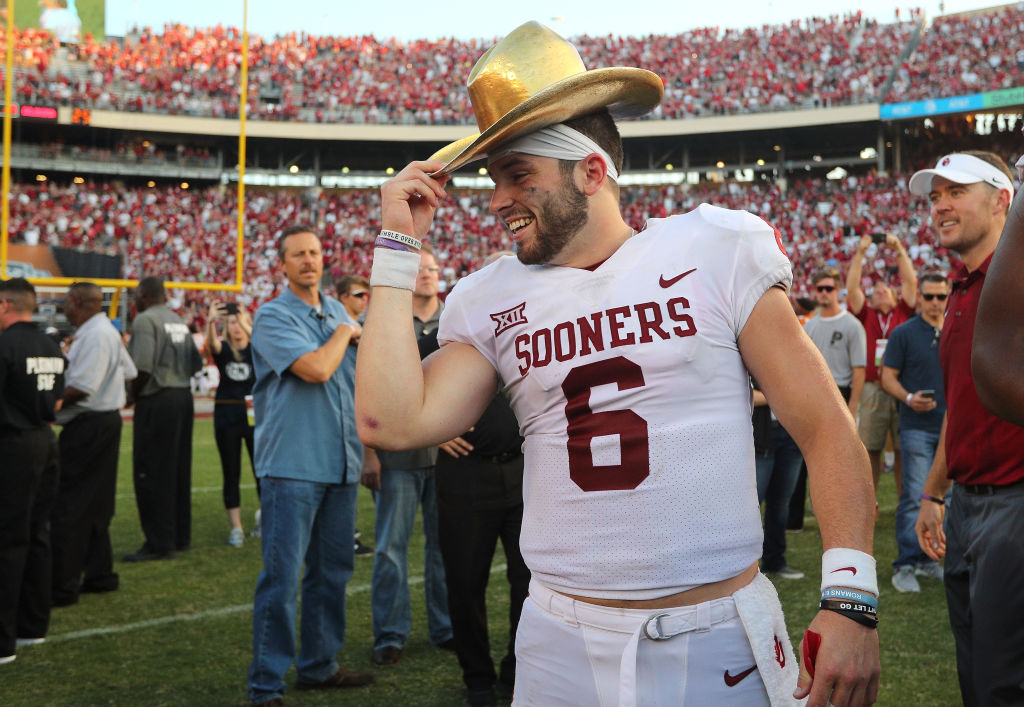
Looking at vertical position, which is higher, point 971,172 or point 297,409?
point 971,172

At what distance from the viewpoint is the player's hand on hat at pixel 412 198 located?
2.16m

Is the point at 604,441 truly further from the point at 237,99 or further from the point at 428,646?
the point at 237,99

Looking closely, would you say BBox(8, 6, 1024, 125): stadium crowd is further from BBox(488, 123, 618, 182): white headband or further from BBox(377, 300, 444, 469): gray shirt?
BBox(488, 123, 618, 182): white headband

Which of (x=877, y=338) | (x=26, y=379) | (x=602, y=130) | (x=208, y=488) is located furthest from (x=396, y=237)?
(x=208, y=488)

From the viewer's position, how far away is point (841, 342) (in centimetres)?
775

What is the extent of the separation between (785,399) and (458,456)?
2849mm

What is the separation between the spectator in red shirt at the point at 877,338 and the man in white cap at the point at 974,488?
179 inches

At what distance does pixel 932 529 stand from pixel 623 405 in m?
2.10

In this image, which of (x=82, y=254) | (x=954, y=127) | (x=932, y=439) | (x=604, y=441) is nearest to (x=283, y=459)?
(x=604, y=441)

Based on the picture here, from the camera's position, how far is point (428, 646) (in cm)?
541

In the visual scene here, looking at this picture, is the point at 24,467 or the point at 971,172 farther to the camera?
the point at 24,467

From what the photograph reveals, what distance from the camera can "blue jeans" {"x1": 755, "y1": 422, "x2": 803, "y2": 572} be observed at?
659 centimetres

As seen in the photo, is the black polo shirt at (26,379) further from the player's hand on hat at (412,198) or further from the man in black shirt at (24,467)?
the player's hand on hat at (412,198)

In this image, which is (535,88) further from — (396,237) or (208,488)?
(208,488)
